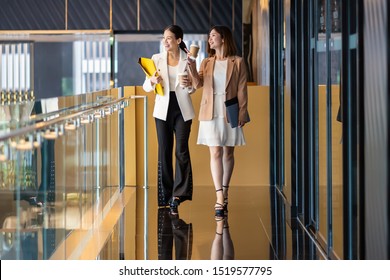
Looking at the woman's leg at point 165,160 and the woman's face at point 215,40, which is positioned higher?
the woman's face at point 215,40

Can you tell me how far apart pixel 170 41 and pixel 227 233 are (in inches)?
74.4

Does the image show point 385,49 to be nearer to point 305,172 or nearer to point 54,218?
point 54,218

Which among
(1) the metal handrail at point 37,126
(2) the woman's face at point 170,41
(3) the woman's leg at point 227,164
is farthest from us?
(2) the woman's face at point 170,41

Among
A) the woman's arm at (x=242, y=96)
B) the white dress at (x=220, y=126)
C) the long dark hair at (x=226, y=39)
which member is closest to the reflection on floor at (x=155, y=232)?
the white dress at (x=220, y=126)

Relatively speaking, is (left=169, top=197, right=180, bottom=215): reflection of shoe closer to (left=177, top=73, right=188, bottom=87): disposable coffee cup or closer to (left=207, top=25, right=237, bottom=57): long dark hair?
(left=177, top=73, right=188, bottom=87): disposable coffee cup

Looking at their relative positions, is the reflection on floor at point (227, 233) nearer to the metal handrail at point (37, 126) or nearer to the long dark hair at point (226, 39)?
the metal handrail at point (37, 126)

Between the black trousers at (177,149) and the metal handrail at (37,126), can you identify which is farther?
the black trousers at (177,149)

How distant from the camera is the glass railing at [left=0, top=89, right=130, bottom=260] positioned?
13.9 ft

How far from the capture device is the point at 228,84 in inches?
308

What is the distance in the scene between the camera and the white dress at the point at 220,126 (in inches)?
308

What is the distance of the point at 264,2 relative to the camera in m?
11.3

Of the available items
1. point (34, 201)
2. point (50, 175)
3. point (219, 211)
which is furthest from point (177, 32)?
point (34, 201)
